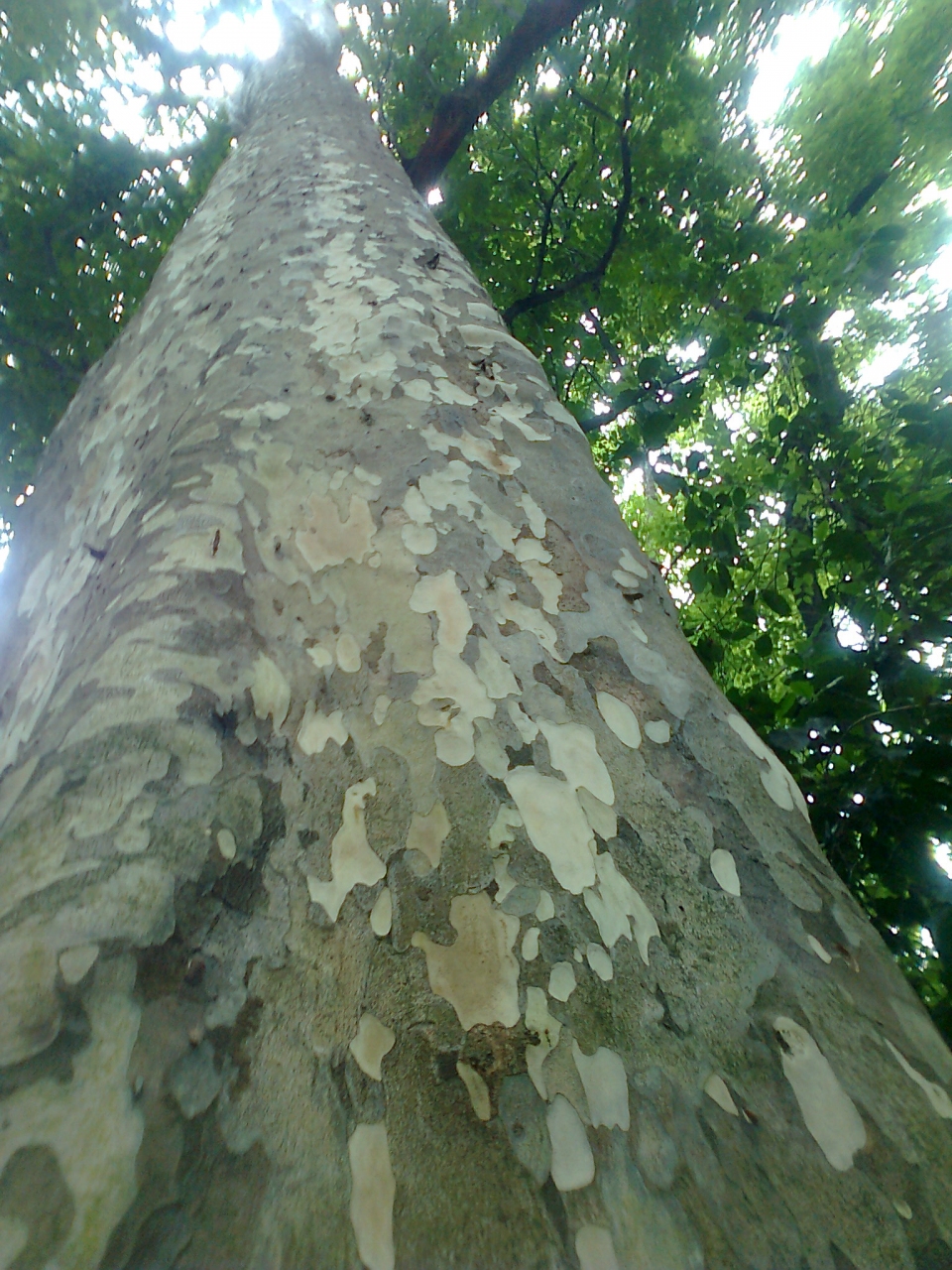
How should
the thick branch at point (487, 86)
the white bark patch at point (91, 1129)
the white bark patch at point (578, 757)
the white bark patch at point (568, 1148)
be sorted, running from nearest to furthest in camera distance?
the white bark patch at point (91, 1129), the white bark patch at point (568, 1148), the white bark patch at point (578, 757), the thick branch at point (487, 86)

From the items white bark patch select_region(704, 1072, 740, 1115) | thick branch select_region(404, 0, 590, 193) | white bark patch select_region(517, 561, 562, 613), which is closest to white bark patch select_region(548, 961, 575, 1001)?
white bark patch select_region(704, 1072, 740, 1115)

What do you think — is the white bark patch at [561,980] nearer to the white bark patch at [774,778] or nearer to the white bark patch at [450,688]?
the white bark patch at [450,688]

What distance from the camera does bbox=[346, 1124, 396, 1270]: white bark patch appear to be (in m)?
0.49

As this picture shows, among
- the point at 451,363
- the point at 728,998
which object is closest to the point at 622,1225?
the point at 728,998

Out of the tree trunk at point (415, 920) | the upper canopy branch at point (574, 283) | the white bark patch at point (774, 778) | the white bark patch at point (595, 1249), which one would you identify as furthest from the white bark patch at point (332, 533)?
the upper canopy branch at point (574, 283)

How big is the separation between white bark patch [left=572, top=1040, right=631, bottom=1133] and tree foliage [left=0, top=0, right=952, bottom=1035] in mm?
1984

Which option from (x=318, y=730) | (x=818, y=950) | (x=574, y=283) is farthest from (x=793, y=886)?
(x=574, y=283)

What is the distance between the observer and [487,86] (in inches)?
166

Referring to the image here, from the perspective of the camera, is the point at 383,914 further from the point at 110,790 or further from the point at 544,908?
the point at 110,790

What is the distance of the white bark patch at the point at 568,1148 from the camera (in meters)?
0.55

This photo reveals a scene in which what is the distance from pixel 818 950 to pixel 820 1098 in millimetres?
136

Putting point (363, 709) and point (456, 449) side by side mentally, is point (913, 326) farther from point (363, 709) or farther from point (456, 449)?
point (363, 709)

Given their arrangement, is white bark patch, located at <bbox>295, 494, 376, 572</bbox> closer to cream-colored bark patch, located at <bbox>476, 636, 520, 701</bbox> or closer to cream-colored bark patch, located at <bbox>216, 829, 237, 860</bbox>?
cream-colored bark patch, located at <bbox>476, 636, 520, 701</bbox>

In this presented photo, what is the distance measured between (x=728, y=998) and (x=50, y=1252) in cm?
53
